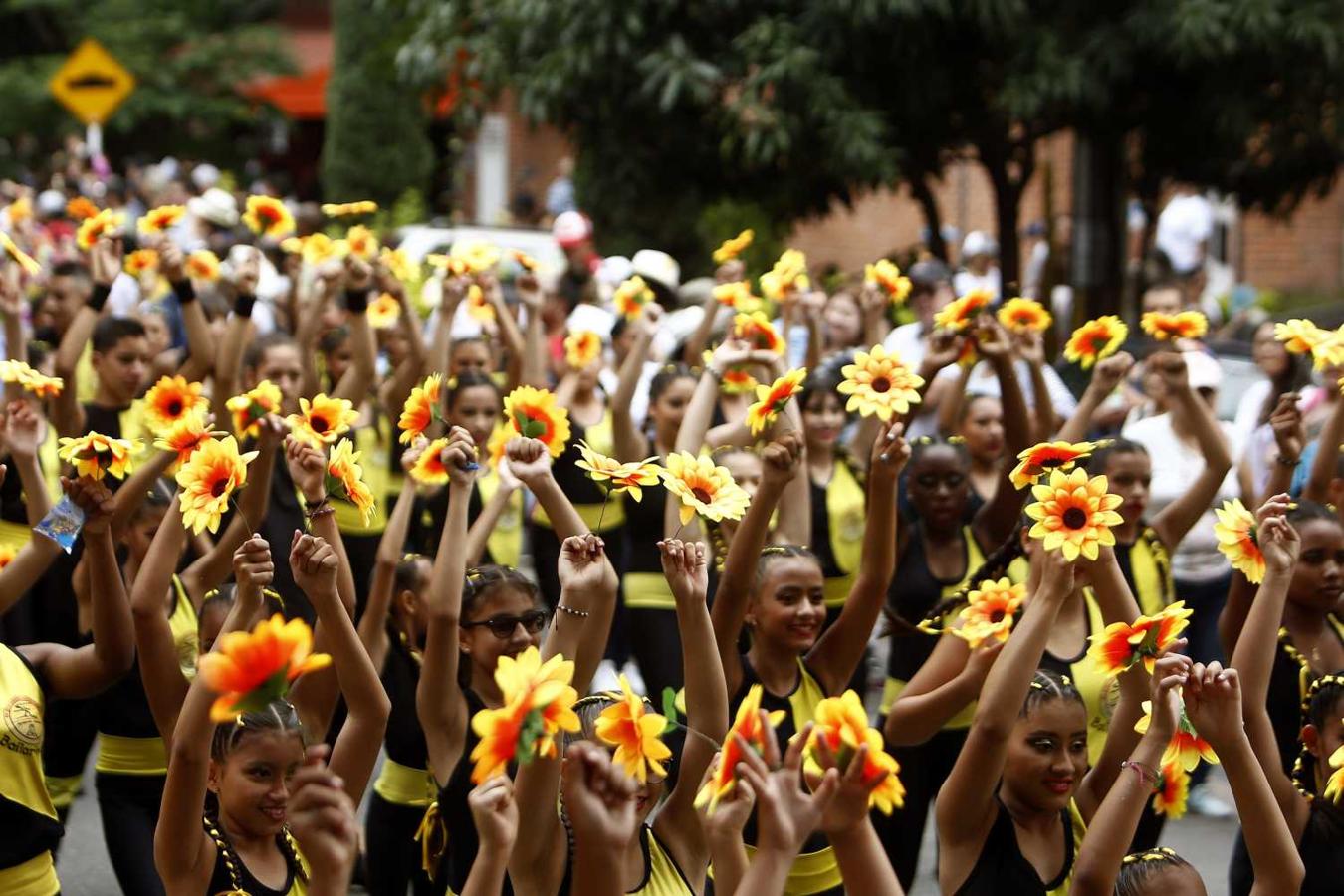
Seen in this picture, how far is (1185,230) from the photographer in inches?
691

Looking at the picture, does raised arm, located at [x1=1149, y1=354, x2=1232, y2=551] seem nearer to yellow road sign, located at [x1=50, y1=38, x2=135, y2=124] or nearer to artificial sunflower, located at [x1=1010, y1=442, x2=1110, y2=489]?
artificial sunflower, located at [x1=1010, y1=442, x2=1110, y2=489]

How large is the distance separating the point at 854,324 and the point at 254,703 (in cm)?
808

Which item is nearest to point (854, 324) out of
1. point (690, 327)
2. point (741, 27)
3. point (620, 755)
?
point (690, 327)

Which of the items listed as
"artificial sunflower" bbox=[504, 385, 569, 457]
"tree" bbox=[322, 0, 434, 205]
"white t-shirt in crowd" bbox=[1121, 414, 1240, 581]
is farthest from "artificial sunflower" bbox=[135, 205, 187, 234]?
"tree" bbox=[322, 0, 434, 205]

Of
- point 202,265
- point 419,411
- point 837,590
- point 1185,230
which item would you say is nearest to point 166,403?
point 419,411

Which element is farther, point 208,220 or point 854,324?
point 208,220

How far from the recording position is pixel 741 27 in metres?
12.3

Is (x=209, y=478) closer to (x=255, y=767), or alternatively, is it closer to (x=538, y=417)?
(x=255, y=767)

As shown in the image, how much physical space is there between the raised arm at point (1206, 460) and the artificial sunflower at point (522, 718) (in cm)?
375

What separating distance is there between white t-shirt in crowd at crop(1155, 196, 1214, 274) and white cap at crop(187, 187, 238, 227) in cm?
857

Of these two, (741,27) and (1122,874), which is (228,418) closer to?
(1122,874)

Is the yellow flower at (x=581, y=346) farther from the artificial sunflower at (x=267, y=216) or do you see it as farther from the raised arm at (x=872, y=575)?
the raised arm at (x=872, y=575)

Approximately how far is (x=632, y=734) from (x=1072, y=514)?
1.31 meters

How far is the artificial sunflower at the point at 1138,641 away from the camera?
13.1 feet
